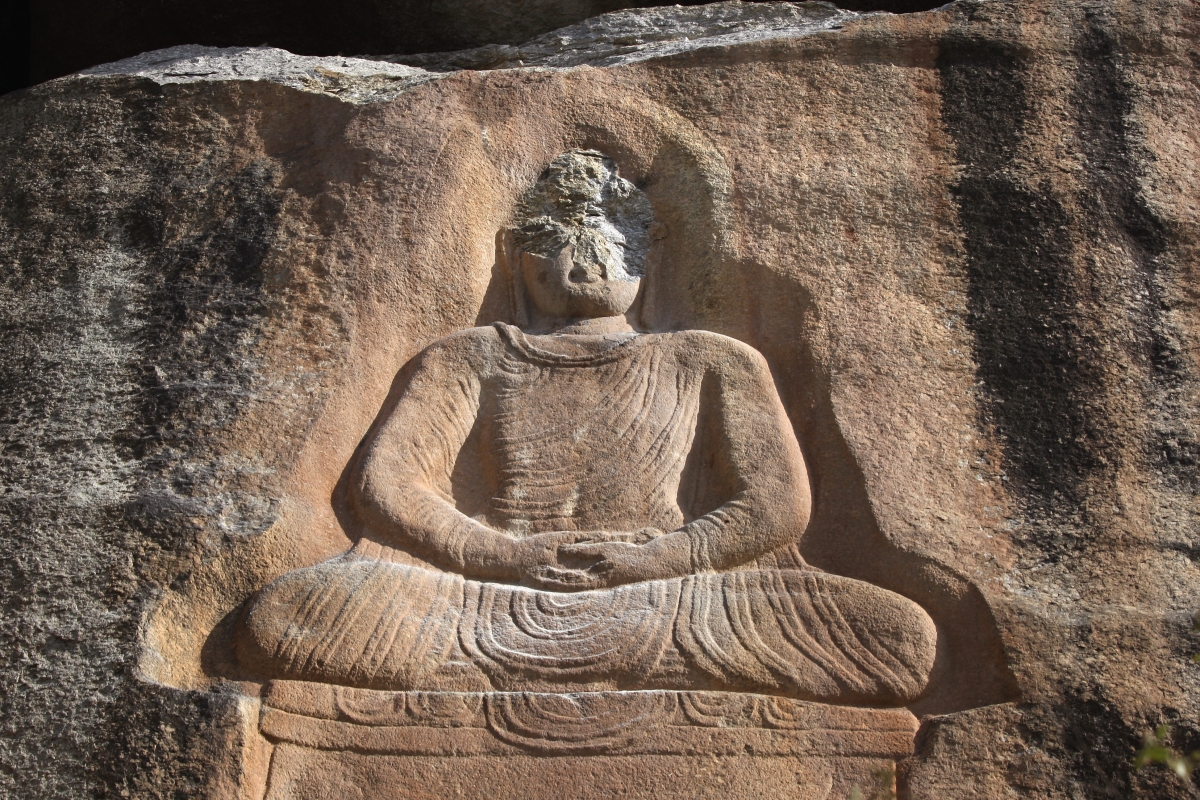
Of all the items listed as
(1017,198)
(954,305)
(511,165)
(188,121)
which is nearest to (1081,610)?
(954,305)

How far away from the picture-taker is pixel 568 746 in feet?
11.8

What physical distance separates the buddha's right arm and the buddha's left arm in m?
0.68

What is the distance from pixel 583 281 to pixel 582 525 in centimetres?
106

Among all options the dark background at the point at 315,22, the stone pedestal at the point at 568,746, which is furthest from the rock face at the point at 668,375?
the dark background at the point at 315,22

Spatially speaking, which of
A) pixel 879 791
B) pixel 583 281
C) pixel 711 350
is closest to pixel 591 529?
pixel 711 350

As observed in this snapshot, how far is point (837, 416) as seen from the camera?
444 cm

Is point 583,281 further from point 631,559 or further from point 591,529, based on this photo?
point 631,559

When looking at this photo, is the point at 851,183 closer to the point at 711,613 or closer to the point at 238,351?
the point at 711,613

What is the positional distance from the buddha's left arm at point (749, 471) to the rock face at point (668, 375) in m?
0.02

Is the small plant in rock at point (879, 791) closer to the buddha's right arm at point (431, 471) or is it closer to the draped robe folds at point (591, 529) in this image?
the draped robe folds at point (591, 529)

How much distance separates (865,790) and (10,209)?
154 inches

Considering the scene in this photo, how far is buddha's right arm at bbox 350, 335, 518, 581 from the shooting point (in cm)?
416

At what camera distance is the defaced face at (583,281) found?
16.0 ft

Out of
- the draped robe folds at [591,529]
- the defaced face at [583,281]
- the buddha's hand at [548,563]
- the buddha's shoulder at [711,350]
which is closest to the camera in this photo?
the draped robe folds at [591,529]
